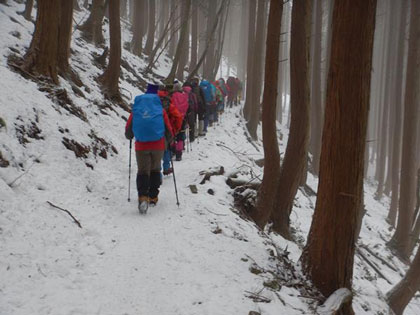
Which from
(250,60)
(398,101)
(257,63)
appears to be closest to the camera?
(398,101)

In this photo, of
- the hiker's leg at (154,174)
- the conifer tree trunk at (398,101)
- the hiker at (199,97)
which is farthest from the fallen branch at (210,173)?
the conifer tree trunk at (398,101)

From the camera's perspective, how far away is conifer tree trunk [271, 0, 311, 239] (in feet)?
20.9

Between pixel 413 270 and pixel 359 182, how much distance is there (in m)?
4.91

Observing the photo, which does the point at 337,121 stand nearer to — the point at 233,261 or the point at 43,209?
the point at 233,261

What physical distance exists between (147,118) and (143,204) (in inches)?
57.4

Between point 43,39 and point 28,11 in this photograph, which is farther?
point 28,11

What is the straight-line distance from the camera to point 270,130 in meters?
6.73

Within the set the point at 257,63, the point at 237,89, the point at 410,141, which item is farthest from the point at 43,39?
the point at 237,89

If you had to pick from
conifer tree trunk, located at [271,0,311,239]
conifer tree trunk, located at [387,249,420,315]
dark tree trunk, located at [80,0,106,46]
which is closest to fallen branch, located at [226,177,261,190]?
conifer tree trunk, located at [271,0,311,239]

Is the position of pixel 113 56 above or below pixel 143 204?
above

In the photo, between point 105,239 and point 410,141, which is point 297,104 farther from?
point 410,141

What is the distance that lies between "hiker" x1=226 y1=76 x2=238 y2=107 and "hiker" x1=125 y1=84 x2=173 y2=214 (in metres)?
14.9

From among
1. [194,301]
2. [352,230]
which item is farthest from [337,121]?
[194,301]

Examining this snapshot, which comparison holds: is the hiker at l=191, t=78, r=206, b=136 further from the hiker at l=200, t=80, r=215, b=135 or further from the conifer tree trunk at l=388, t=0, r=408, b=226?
the conifer tree trunk at l=388, t=0, r=408, b=226
